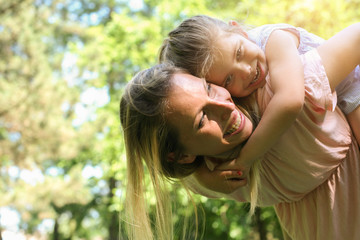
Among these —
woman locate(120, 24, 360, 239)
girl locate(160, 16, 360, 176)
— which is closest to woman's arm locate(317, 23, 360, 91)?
woman locate(120, 24, 360, 239)

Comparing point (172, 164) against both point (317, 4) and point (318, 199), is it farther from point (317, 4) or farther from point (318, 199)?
point (317, 4)

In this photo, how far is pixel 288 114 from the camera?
1665mm

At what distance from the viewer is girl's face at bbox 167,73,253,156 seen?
1.75m

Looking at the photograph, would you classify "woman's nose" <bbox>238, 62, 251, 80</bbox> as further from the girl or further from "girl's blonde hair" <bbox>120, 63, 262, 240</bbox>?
"girl's blonde hair" <bbox>120, 63, 262, 240</bbox>

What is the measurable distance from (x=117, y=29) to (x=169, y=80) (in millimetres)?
8694

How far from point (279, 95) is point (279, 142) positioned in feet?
0.77

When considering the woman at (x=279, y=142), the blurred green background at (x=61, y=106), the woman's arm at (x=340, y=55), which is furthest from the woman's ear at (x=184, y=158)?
the blurred green background at (x=61, y=106)

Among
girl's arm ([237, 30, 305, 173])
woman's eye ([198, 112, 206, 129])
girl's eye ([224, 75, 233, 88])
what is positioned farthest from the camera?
girl's eye ([224, 75, 233, 88])

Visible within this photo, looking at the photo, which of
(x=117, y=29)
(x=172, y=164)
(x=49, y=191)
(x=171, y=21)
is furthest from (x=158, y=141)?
(x=49, y=191)

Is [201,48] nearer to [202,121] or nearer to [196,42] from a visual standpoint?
[196,42]

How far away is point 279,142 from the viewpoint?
1831 mm

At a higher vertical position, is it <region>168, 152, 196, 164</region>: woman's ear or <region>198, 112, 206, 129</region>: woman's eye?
<region>198, 112, 206, 129</region>: woman's eye

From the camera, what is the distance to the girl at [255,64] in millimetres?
1684

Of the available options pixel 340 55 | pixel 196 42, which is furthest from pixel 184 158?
pixel 340 55
